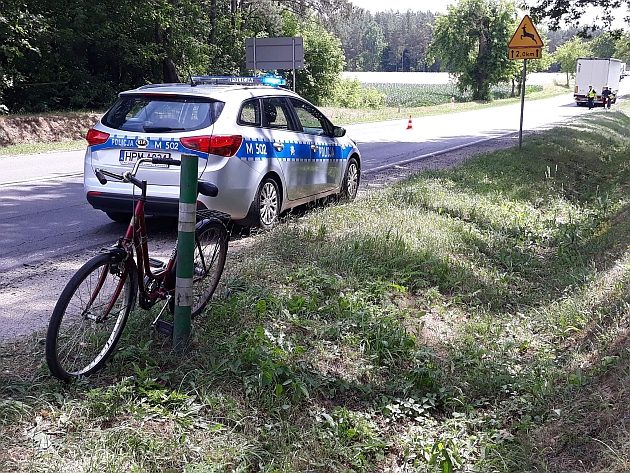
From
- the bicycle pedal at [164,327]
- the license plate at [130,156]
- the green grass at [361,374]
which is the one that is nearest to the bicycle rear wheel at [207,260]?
the green grass at [361,374]

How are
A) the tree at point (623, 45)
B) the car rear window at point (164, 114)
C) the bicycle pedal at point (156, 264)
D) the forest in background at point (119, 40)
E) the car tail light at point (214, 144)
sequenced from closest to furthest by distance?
the bicycle pedal at point (156, 264), the car tail light at point (214, 144), the car rear window at point (164, 114), the forest in background at point (119, 40), the tree at point (623, 45)

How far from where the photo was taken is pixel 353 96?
55906 mm

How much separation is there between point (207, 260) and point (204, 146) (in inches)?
93.3

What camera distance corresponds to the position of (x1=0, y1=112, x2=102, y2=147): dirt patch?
68.7 feet

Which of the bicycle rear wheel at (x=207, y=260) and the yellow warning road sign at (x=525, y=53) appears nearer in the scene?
the bicycle rear wheel at (x=207, y=260)

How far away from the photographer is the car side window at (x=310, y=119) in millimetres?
9031

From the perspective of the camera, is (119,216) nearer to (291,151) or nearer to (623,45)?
(291,151)

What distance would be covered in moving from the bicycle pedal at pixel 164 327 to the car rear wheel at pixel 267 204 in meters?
3.58

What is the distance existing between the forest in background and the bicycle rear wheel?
18.7m

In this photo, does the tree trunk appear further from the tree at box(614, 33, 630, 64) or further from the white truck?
the white truck

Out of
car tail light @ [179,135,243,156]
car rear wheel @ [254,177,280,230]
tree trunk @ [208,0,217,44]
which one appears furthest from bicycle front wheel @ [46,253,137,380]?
tree trunk @ [208,0,217,44]

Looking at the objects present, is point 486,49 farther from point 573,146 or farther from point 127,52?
point 573,146

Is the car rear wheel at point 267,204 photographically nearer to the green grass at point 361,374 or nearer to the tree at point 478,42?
the green grass at point 361,374

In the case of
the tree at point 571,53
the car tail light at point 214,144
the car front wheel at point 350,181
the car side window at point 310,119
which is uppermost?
the tree at point 571,53
